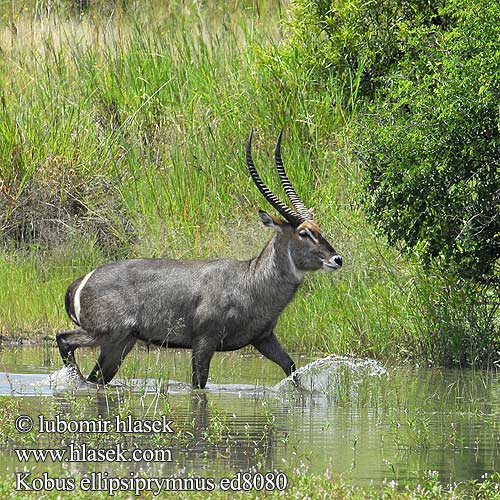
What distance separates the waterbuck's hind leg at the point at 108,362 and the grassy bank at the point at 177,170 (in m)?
2.24

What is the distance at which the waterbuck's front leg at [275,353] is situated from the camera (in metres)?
9.63

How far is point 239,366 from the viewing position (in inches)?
430

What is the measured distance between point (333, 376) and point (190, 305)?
3.82 feet

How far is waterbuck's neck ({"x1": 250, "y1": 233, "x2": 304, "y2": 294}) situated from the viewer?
9859mm

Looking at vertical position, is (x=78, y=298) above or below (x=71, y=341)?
above

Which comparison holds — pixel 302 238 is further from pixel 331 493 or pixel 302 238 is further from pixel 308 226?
pixel 331 493

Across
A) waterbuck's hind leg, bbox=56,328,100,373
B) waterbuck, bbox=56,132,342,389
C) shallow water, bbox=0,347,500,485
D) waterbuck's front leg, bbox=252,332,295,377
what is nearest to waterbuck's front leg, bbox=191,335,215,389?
waterbuck, bbox=56,132,342,389

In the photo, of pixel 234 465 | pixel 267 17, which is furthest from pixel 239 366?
pixel 267 17

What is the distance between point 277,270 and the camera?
9969mm

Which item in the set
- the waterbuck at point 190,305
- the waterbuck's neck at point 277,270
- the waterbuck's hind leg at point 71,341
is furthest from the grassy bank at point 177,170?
the waterbuck's hind leg at point 71,341

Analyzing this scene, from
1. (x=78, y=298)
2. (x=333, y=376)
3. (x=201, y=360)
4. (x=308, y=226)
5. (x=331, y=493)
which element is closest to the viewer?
(x=331, y=493)

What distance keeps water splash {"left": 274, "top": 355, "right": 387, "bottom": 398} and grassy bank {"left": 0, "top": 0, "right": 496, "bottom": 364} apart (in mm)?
784

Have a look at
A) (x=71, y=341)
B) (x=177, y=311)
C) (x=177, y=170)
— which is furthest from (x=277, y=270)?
(x=177, y=170)

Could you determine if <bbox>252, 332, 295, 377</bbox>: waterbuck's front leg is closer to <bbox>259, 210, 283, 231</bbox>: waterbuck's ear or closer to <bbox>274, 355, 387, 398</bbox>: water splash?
<bbox>274, 355, 387, 398</bbox>: water splash
